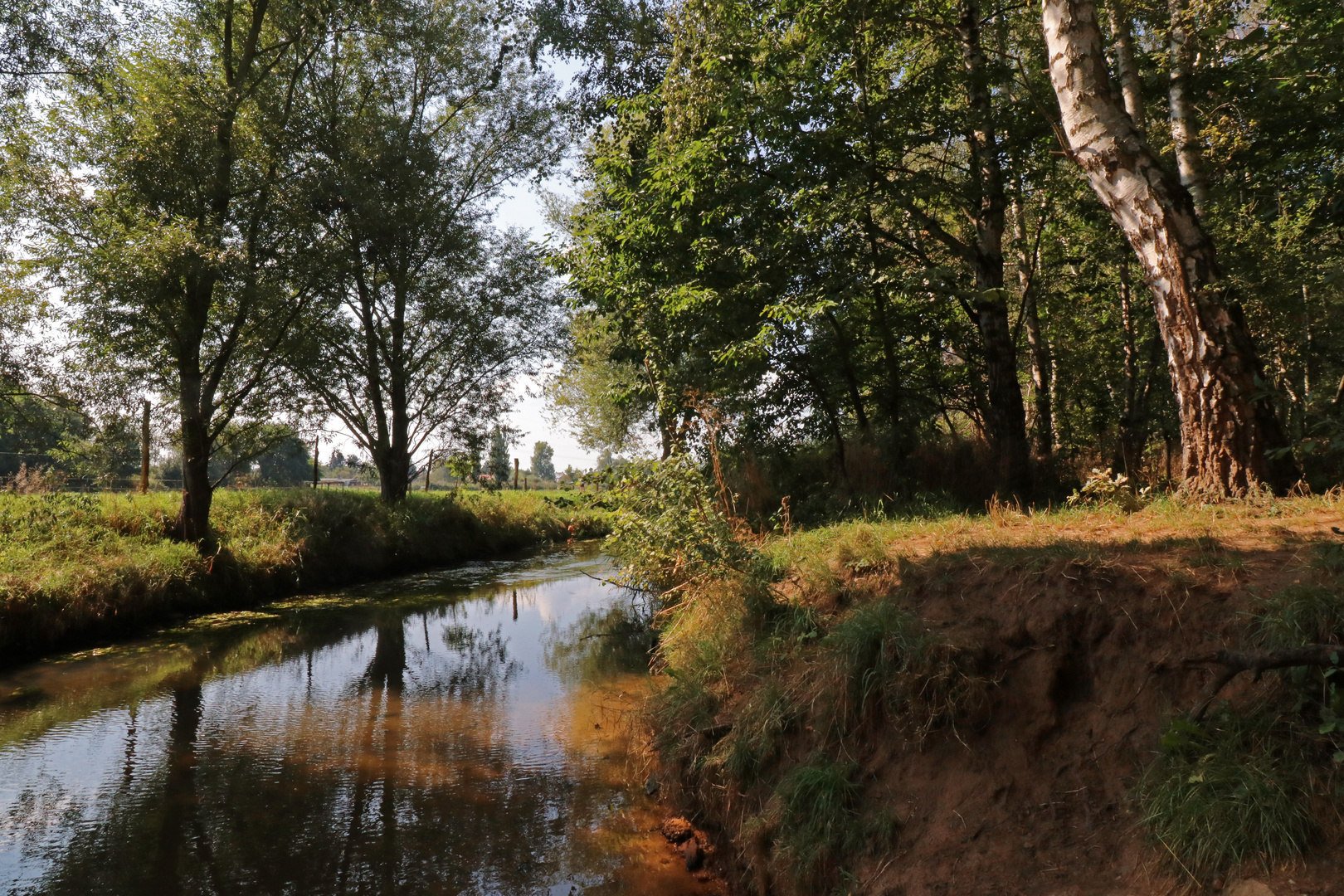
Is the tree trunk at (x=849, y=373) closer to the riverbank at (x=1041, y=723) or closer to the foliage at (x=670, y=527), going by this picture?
the foliage at (x=670, y=527)

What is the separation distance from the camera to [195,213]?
43.9 ft

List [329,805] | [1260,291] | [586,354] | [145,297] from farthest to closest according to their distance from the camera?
[586,354]
[145,297]
[1260,291]
[329,805]

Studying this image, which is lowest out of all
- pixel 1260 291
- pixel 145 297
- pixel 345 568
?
pixel 345 568

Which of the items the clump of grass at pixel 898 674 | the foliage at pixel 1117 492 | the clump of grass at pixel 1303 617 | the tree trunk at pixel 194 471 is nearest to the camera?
the clump of grass at pixel 1303 617

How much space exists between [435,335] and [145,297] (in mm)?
9632

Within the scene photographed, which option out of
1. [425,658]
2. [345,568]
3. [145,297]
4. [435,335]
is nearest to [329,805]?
[425,658]

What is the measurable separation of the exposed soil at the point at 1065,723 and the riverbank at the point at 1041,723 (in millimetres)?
12

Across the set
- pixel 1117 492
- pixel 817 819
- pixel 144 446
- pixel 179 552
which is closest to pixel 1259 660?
pixel 817 819

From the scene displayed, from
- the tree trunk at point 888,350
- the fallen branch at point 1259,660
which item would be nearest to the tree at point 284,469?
the tree trunk at point 888,350

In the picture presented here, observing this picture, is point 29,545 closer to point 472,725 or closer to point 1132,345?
point 472,725

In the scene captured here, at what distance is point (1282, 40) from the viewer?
7375 mm

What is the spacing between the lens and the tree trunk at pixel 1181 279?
18.2 feet

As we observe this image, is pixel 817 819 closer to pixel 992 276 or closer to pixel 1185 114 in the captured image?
pixel 992 276

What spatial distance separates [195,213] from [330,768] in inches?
448
